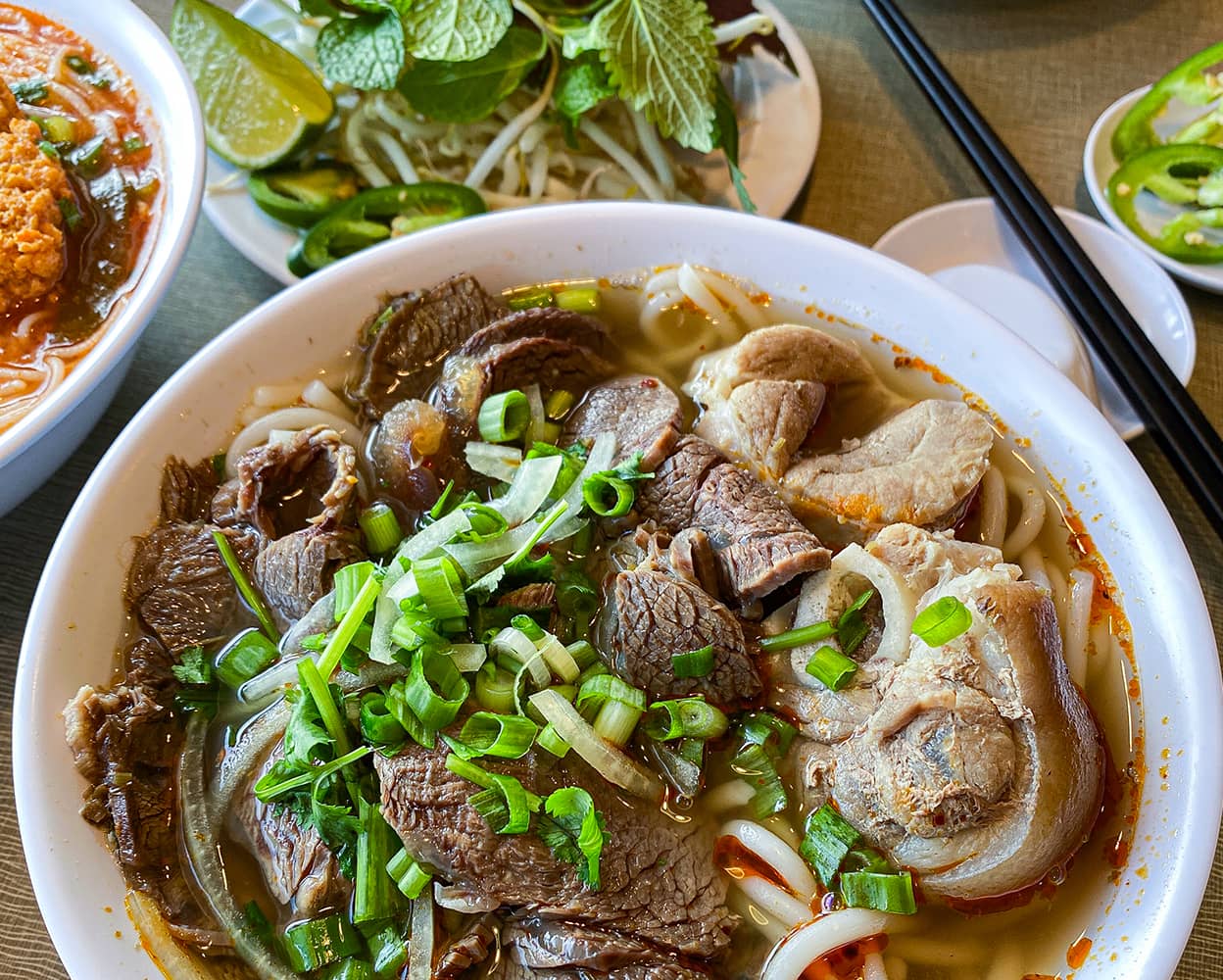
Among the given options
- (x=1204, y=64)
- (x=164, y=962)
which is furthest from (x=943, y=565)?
(x=1204, y=64)

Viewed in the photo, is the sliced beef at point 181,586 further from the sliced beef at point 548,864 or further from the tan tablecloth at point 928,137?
the tan tablecloth at point 928,137

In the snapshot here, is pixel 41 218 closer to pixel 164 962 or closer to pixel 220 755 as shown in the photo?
pixel 220 755

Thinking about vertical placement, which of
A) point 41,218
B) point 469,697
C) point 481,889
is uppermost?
point 41,218

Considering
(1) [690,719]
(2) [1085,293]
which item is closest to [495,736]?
(1) [690,719]

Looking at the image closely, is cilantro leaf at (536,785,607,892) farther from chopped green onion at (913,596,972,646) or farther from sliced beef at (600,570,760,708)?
chopped green onion at (913,596,972,646)

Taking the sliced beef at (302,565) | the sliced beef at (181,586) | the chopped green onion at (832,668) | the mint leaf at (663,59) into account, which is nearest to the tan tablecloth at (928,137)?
the mint leaf at (663,59)

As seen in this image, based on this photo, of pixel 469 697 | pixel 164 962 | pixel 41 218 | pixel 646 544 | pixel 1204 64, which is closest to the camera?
pixel 164 962

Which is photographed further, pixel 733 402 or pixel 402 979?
pixel 733 402
